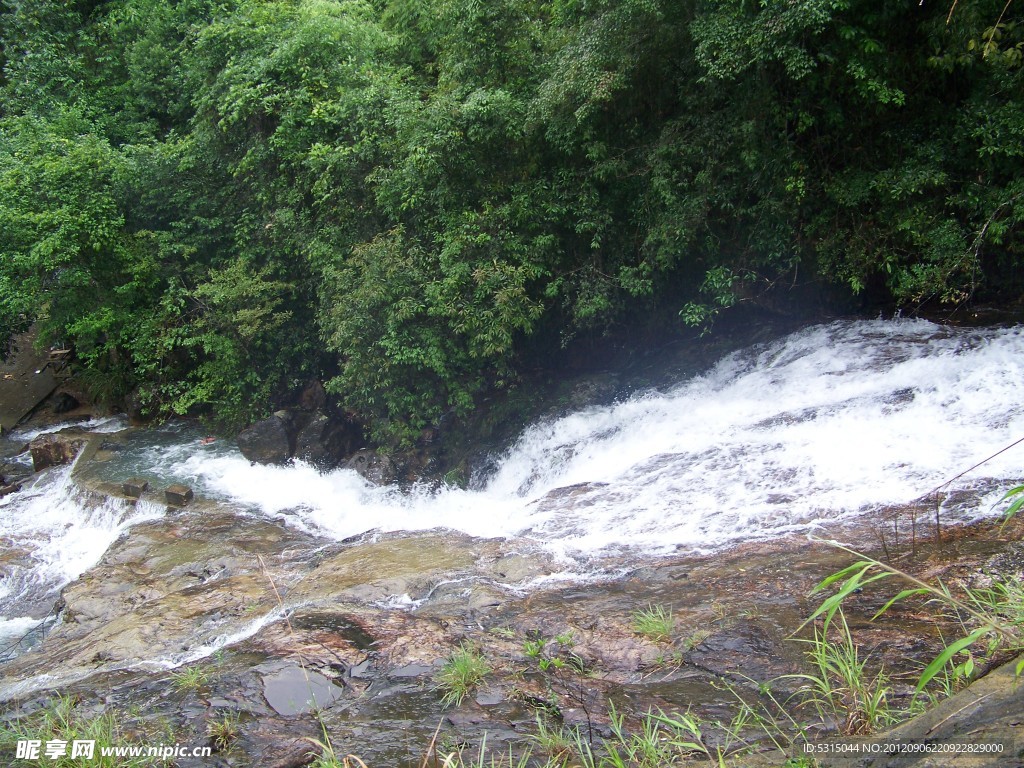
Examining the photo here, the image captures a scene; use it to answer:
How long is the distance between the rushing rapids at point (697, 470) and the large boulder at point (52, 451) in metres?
0.38

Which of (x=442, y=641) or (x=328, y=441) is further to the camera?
(x=328, y=441)

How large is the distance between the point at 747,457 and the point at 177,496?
7752mm

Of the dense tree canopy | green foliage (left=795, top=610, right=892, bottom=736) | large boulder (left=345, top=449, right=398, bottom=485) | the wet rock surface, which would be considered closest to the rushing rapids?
large boulder (left=345, top=449, right=398, bottom=485)

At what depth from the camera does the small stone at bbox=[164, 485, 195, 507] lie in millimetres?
10094

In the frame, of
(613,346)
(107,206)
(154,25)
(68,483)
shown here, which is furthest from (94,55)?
(613,346)

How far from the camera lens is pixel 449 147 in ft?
32.7

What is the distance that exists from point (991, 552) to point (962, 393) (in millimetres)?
2730

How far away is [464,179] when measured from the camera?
10.3 m

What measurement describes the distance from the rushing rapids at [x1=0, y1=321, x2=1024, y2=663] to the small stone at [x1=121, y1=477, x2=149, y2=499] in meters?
0.27

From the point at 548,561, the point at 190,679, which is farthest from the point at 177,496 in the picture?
the point at 548,561

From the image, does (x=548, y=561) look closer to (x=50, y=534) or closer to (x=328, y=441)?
(x=328, y=441)

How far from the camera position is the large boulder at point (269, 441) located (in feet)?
38.1

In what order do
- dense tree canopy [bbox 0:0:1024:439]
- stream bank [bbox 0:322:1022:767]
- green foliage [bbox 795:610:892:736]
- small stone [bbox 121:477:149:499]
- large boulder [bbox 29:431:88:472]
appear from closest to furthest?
1. green foliage [bbox 795:610:892:736]
2. stream bank [bbox 0:322:1022:767]
3. dense tree canopy [bbox 0:0:1024:439]
4. small stone [bbox 121:477:149:499]
5. large boulder [bbox 29:431:88:472]

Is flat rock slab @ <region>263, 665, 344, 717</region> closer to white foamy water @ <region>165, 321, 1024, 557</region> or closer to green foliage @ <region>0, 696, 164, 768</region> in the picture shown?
green foliage @ <region>0, 696, 164, 768</region>
